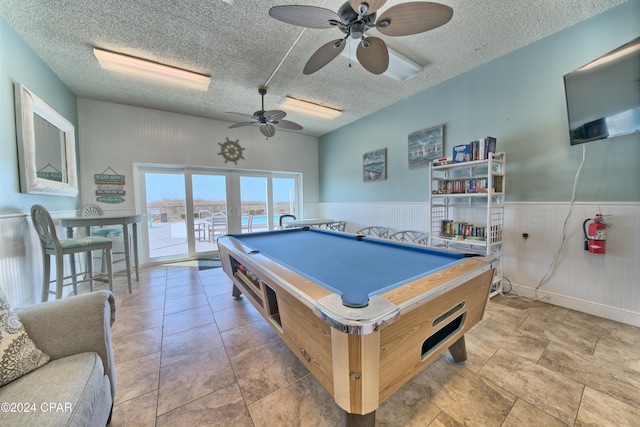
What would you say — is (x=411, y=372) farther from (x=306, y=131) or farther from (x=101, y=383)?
(x=306, y=131)

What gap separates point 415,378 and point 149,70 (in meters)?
3.95

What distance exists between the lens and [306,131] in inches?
209

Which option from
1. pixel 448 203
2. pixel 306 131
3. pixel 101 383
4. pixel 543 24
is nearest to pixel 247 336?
pixel 101 383

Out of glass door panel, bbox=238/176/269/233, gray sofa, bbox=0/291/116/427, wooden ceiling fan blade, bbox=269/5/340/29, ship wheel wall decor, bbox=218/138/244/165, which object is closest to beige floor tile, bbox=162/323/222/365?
gray sofa, bbox=0/291/116/427

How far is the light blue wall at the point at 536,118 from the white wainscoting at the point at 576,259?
0.15 meters

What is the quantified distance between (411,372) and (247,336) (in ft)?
4.52

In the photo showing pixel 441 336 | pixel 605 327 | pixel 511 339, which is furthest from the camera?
pixel 605 327

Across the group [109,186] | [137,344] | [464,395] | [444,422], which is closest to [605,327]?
[464,395]

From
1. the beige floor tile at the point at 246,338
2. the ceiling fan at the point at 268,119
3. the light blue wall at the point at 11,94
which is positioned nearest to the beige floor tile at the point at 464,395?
the beige floor tile at the point at 246,338

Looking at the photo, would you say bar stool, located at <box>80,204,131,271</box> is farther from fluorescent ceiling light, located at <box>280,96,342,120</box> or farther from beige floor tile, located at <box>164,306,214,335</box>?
fluorescent ceiling light, located at <box>280,96,342,120</box>

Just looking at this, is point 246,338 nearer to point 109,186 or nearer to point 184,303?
point 184,303

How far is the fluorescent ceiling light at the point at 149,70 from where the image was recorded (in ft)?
7.93

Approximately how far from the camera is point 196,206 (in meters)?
4.52

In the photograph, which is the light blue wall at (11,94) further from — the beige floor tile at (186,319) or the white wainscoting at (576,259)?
the white wainscoting at (576,259)
